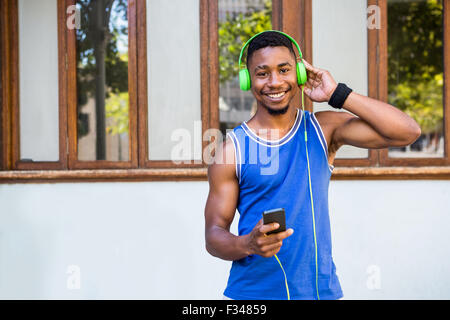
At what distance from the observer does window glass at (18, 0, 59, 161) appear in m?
3.58

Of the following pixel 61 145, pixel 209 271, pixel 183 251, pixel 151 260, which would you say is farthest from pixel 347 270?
pixel 61 145

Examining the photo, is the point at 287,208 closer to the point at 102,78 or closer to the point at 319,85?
the point at 319,85

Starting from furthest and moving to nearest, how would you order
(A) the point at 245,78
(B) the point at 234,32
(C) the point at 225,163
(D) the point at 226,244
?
1. (B) the point at 234,32
2. (A) the point at 245,78
3. (C) the point at 225,163
4. (D) the point at 226,244

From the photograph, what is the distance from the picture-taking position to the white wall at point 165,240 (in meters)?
3.38

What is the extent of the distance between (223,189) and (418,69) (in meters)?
7.34

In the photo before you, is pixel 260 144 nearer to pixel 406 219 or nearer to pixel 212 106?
pixel 212 106

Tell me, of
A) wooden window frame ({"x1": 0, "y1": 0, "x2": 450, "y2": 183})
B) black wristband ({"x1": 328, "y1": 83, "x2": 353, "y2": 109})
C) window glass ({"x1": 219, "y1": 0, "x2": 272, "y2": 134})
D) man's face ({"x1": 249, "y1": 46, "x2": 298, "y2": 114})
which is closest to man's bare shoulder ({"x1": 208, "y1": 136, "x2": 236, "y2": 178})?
man's face ({"x1": 249, "y1": 46, "x2": 298, "y2": 114})

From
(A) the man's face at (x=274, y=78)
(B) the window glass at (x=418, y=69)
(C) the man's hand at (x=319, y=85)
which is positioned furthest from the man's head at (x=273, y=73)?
(B) the window glass at (x=418, y=69)

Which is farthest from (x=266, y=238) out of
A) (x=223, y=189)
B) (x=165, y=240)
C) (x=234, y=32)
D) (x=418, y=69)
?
(x=418, y=69)

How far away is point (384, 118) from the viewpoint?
68.1 inches

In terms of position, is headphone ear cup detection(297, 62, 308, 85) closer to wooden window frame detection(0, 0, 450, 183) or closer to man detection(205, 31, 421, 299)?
man detection(205, 31, 421, 299)

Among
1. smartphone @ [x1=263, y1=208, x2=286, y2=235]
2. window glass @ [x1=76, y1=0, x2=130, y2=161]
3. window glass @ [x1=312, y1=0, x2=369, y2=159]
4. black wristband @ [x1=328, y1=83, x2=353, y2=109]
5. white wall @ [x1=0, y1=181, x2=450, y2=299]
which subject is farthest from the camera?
window glass @ [x1=76, y1=0, x2=130, y2=161]

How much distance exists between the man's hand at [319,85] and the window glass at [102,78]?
211cm
